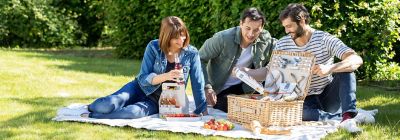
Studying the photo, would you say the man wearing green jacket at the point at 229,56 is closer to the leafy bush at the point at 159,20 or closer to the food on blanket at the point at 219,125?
the food on blanket at the point at 219,125

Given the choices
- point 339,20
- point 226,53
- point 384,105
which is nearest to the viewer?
point 226,53

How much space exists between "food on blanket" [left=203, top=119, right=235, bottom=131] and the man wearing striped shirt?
2.61 ft

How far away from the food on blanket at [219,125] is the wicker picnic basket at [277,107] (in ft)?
0.73

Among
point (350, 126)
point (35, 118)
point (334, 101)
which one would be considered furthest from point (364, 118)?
point (35, 118)

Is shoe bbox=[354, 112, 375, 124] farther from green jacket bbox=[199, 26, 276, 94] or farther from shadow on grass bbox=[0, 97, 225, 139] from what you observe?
shadow on grass bbox=[0, 97, 225, 139]

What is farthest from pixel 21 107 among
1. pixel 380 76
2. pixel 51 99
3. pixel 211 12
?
pixel 380 76

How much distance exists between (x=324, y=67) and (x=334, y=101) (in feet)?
2.18

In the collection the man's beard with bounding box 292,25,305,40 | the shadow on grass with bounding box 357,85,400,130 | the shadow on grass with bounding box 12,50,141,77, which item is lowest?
the shadow on grass with bounding box 357,85,400,130

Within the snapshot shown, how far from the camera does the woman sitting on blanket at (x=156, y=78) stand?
18.7ft

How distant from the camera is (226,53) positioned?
6109mm

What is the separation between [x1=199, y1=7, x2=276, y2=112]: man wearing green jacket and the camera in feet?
20.0

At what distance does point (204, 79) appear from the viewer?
20.2ft

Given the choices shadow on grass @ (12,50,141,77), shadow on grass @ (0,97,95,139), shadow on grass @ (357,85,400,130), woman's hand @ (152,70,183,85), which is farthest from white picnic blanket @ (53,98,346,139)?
shadow on grass @ (12,50,141,77)

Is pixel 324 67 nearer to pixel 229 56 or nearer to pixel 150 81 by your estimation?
pixel 229 56
